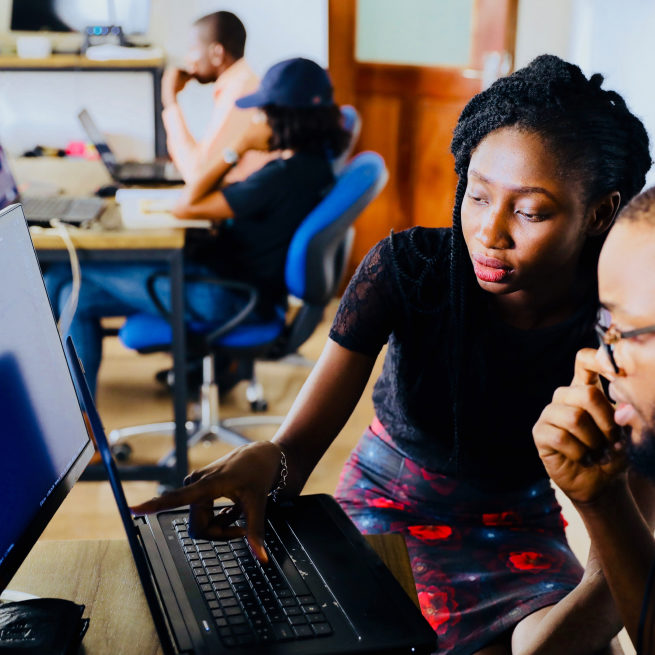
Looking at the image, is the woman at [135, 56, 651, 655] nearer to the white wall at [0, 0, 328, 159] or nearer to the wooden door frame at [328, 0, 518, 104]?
the wooden door frame at [328, 0, 518, 104]

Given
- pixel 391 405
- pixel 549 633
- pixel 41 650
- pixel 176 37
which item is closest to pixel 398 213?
pixel 176 37

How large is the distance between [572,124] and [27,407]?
696 mm

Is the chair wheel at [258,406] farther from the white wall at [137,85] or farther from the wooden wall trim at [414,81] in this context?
the wooden wall trim at [414,81]

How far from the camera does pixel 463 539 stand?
1.23 meters

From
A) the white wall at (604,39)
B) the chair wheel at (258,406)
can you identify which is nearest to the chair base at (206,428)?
the chair wheel at (258,406)

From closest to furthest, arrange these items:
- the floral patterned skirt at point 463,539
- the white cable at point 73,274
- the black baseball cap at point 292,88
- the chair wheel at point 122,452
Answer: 1. the floral patterned skirt at point 463,539
2. the white cable at point 73,274
3. the black baseball cap at point 292,88
4. the chair wheel at point 122,452

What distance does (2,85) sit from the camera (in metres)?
3.77

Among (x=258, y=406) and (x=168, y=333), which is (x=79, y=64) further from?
(x=168, y=333)

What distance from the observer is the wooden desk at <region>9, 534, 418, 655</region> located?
812 millimetres

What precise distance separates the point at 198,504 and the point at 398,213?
323 centimetres

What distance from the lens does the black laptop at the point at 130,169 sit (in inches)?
117

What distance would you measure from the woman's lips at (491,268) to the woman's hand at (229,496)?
343mm

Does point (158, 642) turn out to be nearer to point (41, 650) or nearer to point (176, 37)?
point (41, 650)

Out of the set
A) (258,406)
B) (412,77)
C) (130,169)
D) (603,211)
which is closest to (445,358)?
(603,211)
